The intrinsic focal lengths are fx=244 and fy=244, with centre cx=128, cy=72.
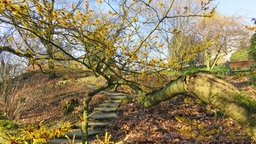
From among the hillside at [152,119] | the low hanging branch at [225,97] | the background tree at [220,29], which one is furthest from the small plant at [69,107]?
the background tree at [220,29]

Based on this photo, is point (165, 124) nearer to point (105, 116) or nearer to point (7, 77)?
point (105, 116)

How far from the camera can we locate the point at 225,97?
1816 mm

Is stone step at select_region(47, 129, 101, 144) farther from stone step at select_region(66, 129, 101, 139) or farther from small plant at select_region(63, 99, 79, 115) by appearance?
small plant at select_region(63, 99, 79, 115)

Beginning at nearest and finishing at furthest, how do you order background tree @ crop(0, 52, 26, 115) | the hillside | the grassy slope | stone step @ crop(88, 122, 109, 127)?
1. the hillside
2. stone step @ crop(88, 122, 109, 127)
3. the grassy slope
4. background tree @ crop(0, 52, 26, 115)

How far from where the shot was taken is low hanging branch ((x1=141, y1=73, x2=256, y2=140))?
5.71 ft

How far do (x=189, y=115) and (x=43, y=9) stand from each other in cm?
536

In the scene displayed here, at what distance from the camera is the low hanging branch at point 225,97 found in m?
1.74

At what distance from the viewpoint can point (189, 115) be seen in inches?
268

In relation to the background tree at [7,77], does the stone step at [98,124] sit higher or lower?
lower

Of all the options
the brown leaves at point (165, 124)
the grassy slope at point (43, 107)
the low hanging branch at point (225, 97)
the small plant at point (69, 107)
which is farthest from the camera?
the small plant at point (69, 107)

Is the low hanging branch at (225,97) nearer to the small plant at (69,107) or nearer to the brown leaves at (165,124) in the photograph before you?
the brown leaves at (165,124)

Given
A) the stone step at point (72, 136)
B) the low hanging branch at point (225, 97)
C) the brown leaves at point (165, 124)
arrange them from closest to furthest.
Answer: the low hanging branch at point (225, 97), the brown leaves at point (165, 124), the stone step at point (72, 136)

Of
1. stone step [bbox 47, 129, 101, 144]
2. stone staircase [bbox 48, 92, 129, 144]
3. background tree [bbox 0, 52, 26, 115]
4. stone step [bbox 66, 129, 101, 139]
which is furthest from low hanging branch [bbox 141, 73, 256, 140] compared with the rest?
background tree [bbox 0, 52, 26, 115]

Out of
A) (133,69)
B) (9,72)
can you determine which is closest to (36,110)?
(9,72)
